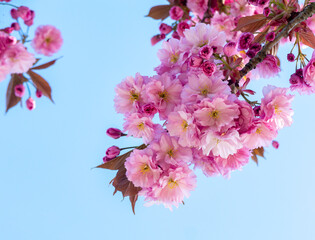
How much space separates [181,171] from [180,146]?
0.23ft

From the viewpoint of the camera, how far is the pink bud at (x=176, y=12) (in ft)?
3.66

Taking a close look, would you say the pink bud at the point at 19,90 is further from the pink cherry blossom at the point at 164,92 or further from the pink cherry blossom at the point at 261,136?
the pink cherry blossom at the point at 261,136

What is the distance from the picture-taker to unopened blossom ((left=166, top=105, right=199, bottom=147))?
851 mm

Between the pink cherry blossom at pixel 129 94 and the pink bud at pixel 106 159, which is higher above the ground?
the pink cherry blossom at pixel 129 94

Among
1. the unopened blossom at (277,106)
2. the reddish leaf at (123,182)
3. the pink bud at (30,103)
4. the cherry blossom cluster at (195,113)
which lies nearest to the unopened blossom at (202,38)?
the cherry blossom cluster at (195,113)

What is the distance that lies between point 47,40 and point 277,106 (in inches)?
32.6

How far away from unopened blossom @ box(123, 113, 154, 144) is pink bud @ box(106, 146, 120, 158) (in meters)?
0.10

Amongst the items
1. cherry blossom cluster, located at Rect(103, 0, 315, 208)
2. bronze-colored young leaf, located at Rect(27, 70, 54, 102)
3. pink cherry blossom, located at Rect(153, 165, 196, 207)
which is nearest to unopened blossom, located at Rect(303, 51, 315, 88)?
cherry blossom cluster, located at Rect(103, 0, 315, 208)

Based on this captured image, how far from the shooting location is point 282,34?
3.54 feet

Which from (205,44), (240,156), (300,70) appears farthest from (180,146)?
(300,70)

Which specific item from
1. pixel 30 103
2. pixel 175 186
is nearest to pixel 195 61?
pixel 175 186

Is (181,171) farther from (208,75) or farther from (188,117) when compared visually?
(208,75)

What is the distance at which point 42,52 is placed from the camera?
3.88 feet

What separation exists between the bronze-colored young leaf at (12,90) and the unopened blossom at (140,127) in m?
0.35
